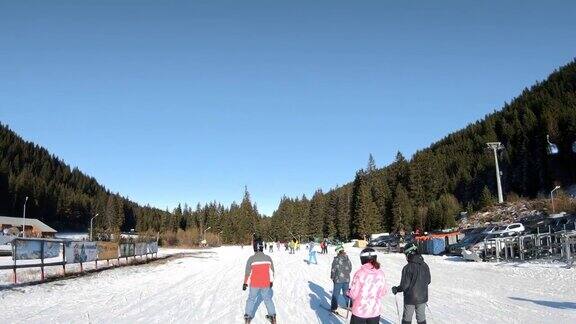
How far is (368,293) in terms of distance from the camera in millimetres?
7258

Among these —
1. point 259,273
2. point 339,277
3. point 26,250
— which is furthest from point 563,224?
point 26,250

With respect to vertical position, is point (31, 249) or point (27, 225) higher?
point (27, 225)

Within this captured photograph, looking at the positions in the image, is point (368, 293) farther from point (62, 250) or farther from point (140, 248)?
point (140, 248)

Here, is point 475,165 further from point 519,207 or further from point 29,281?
point 29,281

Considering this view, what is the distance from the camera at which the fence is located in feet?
69.4

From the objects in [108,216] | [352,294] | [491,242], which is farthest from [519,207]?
[108,216]

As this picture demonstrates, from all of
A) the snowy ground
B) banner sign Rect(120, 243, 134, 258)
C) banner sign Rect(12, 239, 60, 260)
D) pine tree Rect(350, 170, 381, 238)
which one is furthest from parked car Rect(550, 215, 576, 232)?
pine tree Rect(350, 170, 381, 238)

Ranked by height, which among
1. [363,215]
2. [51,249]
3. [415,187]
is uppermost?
[415,187]

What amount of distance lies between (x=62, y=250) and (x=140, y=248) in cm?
1627

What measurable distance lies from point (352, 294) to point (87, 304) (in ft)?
32.7

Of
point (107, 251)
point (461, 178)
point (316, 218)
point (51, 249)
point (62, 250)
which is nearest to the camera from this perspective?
point (51, 249)

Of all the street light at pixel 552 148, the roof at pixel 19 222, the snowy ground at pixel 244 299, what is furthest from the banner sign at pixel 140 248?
the roof at pixel 19 222

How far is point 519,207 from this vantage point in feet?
205

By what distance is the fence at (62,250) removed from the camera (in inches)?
833
